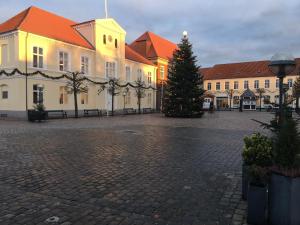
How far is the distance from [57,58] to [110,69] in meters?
9.55

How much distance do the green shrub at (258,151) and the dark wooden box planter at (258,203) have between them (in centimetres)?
75

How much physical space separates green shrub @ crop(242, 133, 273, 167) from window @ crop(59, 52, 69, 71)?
95.7ft

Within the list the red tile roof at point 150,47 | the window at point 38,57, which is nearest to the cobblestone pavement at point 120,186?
the window at point 38,57

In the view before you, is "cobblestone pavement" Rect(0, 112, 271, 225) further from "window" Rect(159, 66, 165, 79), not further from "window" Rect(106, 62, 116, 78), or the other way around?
"window" Rect(159, 66, 165, 79)

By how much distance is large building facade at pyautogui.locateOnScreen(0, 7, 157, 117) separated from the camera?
27.3 metres

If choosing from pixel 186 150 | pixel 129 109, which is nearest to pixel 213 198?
pixel 186 150

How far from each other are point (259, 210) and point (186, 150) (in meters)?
6.25

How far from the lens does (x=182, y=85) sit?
102 feet

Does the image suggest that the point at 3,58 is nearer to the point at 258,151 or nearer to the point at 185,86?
the point at 185,86

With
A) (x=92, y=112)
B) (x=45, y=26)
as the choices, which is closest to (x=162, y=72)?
(x=92, y=112)

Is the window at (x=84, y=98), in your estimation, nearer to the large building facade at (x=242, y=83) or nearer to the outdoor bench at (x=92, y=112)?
the outdoor bench at (x=92, y=112)

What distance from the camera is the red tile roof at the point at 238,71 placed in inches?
2717

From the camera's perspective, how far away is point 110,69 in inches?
1553

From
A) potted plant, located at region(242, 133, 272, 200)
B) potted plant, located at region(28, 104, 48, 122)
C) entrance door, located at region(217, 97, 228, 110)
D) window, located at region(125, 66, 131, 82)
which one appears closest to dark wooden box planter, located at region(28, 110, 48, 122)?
potted plant, located at region(28, 104, 48, 122)
